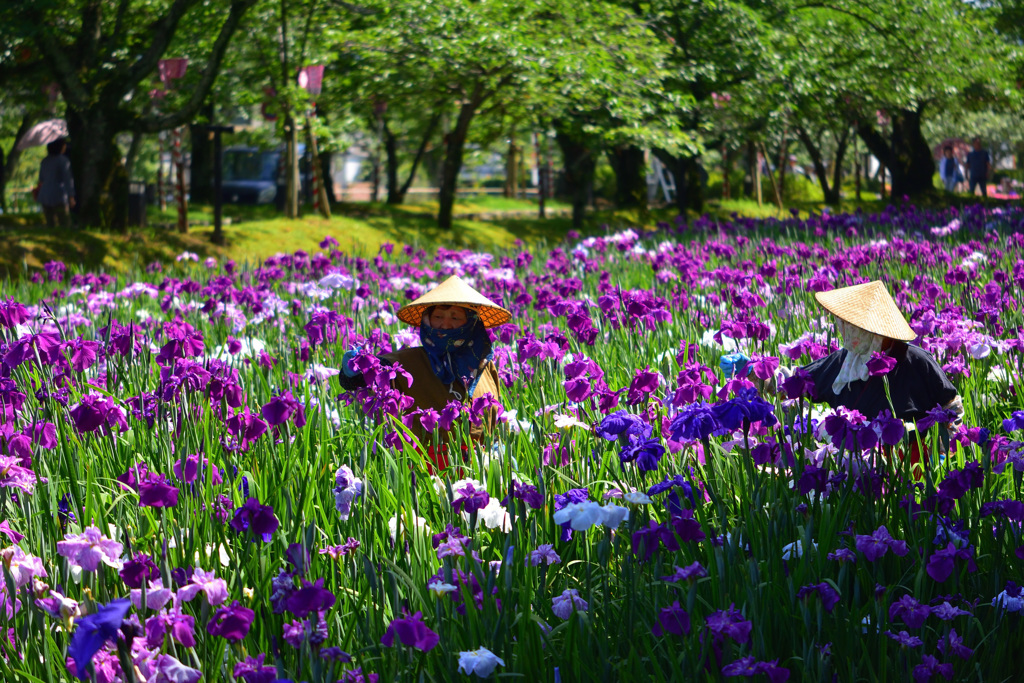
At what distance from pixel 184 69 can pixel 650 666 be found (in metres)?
14.6

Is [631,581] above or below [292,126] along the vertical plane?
below

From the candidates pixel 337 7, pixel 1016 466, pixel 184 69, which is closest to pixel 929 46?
pixel 337 7

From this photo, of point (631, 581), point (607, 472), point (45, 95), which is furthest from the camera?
point (45, 95)

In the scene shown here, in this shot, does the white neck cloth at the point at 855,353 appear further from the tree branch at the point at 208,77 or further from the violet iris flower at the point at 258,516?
the tree branch at the point at 208,77

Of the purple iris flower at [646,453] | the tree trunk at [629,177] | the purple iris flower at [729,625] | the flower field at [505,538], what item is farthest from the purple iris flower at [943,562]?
the tree trunk at [629,177]

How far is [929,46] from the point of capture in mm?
21578

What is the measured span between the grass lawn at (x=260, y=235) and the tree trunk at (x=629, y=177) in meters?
0.68

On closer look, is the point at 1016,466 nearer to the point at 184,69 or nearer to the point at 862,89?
the point at 184,69

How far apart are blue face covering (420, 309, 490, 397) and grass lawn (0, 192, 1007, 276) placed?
6912 mm

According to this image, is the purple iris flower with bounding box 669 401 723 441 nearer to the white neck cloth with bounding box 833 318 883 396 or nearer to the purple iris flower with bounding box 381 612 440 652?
the purple iris flower with bounding box 381 612 440 652

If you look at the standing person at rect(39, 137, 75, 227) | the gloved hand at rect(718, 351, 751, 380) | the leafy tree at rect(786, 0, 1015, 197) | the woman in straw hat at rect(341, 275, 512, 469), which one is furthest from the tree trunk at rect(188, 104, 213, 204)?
the gloved hand at rect(718, 351, 751, 380)

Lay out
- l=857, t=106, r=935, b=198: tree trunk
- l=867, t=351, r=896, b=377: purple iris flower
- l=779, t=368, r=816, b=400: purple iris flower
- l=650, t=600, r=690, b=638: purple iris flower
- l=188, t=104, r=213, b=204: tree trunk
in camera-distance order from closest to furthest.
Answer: l=650, t=600, r=690, b=638: purple iris flower, l=779, t=368, r=816, b=400: purple iris flower, l=867, t=351, r=896, b=377: purple iris flower, l=188, t=104, r=213, b=204: tree trunk, l=857, t=106, r=935, b=198: tree trunk

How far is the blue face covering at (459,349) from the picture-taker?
12.6 feet

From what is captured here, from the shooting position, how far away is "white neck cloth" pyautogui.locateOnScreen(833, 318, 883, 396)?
11.8 ft
